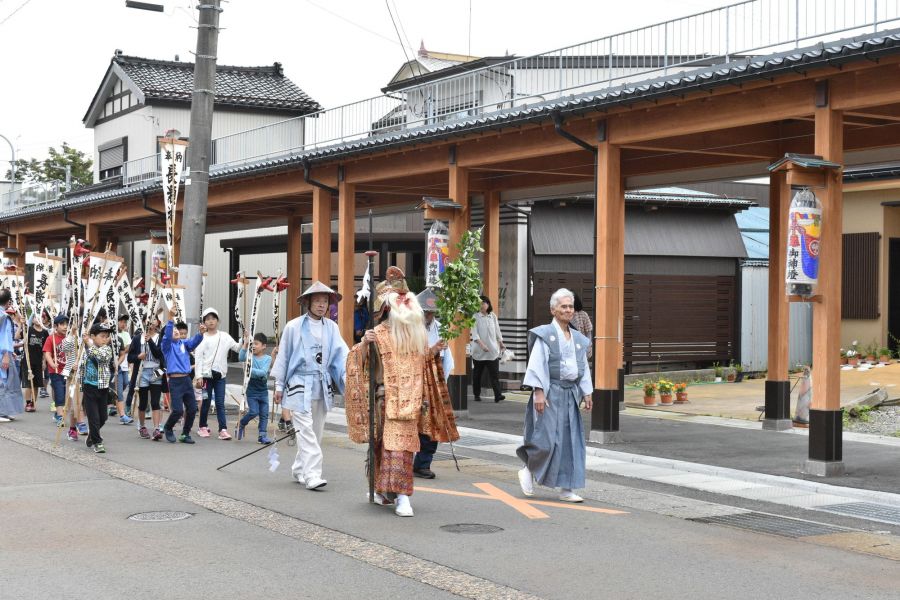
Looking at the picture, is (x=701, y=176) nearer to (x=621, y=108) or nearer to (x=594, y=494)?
(x=621, y=108)

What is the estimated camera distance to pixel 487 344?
19750 mm

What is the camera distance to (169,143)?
18.6 metres

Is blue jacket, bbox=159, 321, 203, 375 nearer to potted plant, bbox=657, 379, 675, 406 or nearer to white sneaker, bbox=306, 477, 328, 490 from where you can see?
white sneaker, bbox=306, 477, 328, 490

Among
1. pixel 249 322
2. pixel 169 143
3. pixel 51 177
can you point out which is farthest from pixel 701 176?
pixel 51 177

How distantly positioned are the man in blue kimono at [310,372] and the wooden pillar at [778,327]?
7.66m

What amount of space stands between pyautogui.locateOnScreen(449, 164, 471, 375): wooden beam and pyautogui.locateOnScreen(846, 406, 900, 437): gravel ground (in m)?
6.13

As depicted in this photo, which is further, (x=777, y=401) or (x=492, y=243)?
(x=492, y=243)

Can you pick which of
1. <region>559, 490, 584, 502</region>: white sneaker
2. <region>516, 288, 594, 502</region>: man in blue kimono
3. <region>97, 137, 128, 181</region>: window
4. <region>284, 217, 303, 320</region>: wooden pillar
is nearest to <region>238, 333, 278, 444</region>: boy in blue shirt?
<region>516, 288, 594, 502</region>: man in blue kimono

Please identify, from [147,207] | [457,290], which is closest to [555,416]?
[457,290]

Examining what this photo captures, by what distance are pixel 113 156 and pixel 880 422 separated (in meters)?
35.1

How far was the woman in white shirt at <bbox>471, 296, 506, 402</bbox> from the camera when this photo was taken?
19.7 metres

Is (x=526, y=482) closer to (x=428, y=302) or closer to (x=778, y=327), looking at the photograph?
(x=428, y=302)

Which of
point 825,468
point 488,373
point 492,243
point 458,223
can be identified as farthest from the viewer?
point 492,243

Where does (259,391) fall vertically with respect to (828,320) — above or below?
below
